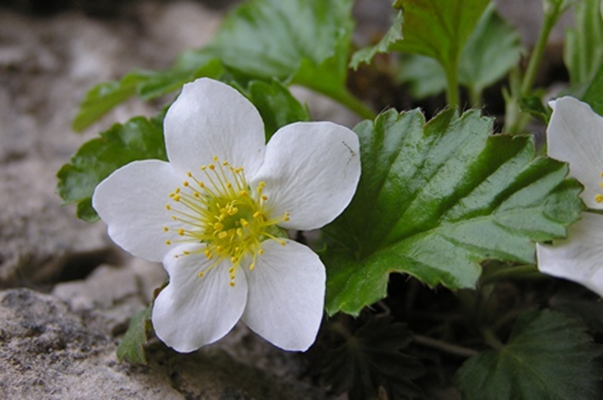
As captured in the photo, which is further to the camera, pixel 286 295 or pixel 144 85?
pixel 144 85

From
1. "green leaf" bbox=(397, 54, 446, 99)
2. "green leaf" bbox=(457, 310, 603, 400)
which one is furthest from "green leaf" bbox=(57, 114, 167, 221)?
"green leaf" bbox=(397, 54, 446, 99)

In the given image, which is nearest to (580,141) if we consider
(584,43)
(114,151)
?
(584,43)

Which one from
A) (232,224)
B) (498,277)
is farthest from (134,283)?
(498,277)

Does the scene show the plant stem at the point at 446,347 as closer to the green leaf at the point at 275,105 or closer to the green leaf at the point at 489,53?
the green leaf at the point at 275,105

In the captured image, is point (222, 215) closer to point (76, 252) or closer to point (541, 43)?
point (76, 252)

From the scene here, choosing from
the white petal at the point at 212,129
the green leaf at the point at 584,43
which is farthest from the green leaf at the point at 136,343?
the green leaf at the point at 584,43
